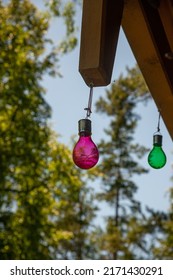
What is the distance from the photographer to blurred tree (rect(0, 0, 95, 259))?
26.4ft

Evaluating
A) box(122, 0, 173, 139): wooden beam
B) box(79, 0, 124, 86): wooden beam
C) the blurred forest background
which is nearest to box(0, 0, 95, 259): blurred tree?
the blurred forest background

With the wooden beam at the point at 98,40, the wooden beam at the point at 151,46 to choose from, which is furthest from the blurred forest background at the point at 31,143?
the wooden beam at the point at 98,40

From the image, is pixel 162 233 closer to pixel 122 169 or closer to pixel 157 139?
pixel 122 169

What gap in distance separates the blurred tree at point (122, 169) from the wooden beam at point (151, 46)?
1165cm

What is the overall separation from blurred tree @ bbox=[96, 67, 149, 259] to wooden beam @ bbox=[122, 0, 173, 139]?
38.2 feet

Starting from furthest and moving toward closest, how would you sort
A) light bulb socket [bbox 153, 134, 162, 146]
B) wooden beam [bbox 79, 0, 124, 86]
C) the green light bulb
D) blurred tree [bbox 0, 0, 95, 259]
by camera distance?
blurred tree [bbox 0, 0, 95, 259]
light bulb socket [bbox 153, 134, 162, 146]
the green light bulb
wooden beam [bbox 79, 0, 124, 86]

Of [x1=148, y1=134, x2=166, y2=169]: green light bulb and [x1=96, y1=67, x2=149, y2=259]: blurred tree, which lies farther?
[x1=96, y1=67, x2=149, y2=259]: blurred tree

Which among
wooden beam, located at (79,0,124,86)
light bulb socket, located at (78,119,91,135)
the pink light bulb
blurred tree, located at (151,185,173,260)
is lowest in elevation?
blurred tree, located at (151,185,173,260)

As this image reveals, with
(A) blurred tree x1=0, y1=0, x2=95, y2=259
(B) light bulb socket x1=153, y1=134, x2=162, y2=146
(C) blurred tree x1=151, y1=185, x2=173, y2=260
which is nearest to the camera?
(B) light bulb socket x1=153, y1=134, x2=162, y2=146

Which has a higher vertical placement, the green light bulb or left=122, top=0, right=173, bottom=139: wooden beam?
left=122, top=0, right=173, bottom=139: wooden beam

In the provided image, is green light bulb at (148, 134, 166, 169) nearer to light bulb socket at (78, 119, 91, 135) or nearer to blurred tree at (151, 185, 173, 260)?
light bulb socket at (78, 119, 91, 135)

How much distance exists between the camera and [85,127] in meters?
1.53

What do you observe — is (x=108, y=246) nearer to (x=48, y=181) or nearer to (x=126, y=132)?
(x=126, y=132)
